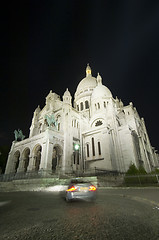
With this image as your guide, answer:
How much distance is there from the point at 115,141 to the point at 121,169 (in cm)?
566

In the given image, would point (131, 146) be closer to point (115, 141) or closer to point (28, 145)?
point (115, 141)

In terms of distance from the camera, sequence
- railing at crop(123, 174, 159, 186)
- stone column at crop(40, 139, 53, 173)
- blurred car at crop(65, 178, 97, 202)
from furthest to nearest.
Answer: stone column at crop(40, 139, 53, 173)
railing at crop(123, 174, 159, 186)
blurred car at crop(65, 178, 97, 202)

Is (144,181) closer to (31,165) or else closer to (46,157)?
(46,157)

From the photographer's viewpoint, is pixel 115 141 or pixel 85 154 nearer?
pixel 115 141

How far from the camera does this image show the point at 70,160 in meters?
25.5

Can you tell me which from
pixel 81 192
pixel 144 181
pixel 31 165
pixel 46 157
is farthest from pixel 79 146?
pixel 81 192

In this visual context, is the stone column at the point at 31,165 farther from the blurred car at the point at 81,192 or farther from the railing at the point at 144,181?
the blurred car at the point at 81,192

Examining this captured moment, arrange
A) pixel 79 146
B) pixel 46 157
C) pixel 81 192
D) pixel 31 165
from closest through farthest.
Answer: pixel 81 192, pixel 46 157, pixel 31 165, pixel 79 146

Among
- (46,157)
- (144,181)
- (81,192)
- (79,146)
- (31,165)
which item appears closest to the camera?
(81,192)

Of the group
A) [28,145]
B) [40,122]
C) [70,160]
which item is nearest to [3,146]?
[40,122]

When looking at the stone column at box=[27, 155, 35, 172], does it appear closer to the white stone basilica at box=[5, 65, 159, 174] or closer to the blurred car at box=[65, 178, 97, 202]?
the white stone basilica at box=[5, 65, 159, 174]

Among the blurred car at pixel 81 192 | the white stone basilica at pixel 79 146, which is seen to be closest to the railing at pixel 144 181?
the white stone basilica at pixel 79 146

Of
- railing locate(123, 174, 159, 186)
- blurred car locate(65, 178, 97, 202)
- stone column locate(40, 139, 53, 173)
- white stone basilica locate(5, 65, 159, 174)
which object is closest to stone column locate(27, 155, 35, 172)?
white stone basilica locate(5, 65, 159, 174)

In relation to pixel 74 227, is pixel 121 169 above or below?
above
